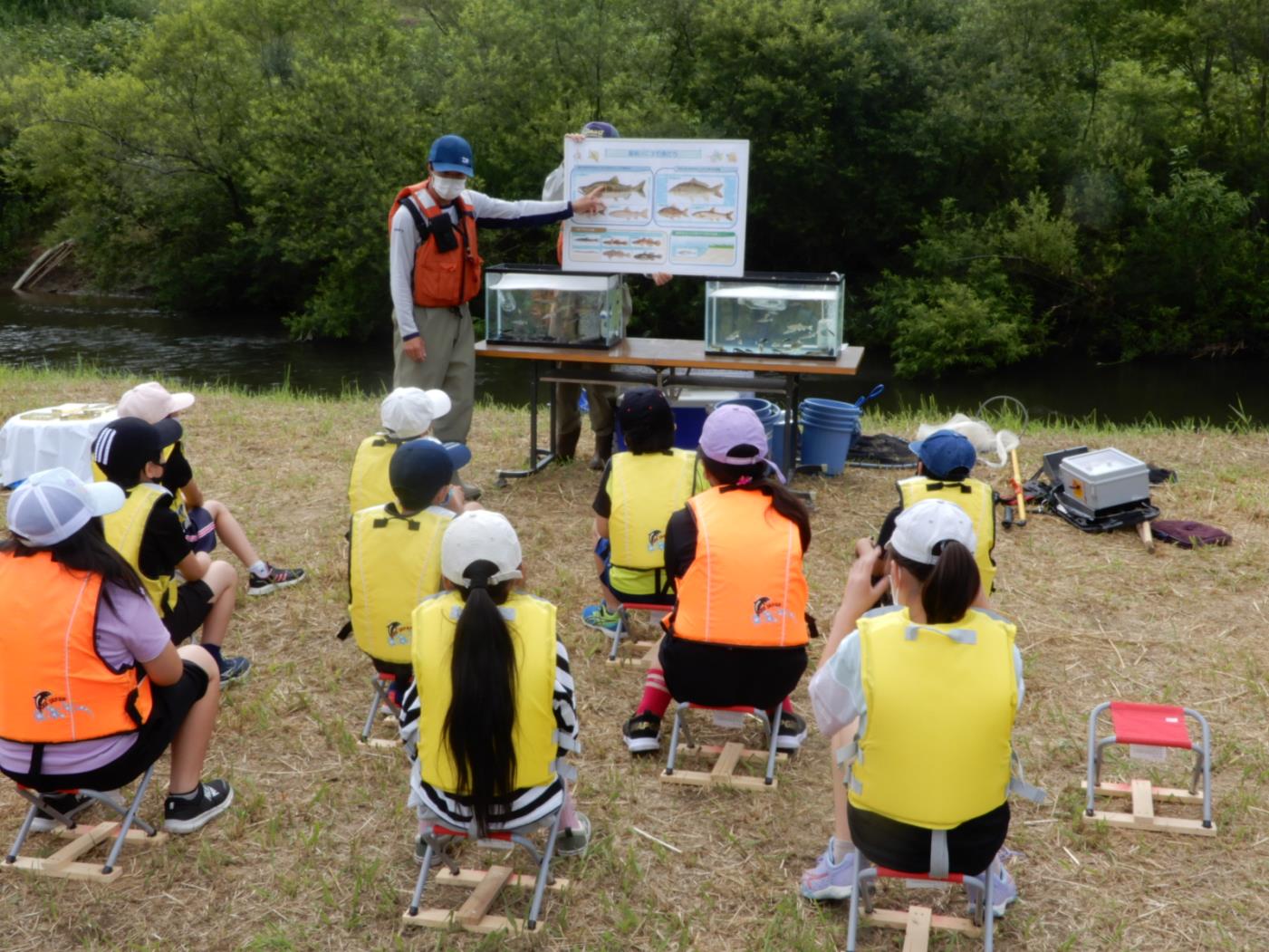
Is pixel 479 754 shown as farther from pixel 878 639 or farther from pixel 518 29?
pixel 518 29

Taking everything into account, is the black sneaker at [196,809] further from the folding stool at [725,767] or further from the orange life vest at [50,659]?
the folding stool at [725,767]

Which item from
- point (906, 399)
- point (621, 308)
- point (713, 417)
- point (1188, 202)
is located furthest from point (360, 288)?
point (713, 417)

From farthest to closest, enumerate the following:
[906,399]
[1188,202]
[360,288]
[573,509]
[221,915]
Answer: [360,288] → [1188,202] → [906,399] → [573,509] → [221,915]

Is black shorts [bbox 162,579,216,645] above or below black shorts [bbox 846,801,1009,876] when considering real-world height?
below

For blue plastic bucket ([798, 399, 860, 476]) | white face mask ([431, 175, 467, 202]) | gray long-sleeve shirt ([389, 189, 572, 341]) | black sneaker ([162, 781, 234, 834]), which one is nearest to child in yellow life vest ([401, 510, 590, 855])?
black sneaker ([162, 781, 234, 834])

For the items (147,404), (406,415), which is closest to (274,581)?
(147,404)

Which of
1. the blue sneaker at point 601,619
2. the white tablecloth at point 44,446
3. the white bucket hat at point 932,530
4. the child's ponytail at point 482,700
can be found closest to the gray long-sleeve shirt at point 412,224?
the white tablecloth at point 44,446

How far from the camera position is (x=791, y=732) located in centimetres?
409

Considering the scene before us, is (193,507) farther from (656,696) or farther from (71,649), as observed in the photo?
(656,696)

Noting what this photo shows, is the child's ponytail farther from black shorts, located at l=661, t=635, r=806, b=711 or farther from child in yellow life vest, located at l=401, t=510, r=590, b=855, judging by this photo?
black shorts, located at l=661, t=635, r=806, b=711

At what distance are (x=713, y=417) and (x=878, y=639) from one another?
1355 mm

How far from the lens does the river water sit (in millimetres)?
19484

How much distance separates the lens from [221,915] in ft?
10.6

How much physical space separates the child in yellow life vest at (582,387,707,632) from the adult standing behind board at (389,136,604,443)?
229 cm
